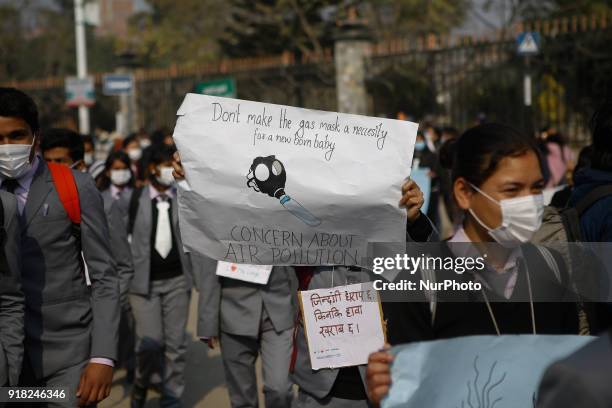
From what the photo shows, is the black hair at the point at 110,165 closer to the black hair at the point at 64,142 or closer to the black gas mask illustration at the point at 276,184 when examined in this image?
the black hair at the point at 64,142

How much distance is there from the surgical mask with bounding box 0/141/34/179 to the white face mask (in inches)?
155

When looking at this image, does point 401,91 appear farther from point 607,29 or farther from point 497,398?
point 497,398

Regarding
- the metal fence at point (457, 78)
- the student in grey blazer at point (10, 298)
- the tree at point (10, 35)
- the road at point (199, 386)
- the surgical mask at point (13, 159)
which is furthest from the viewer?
the tree at point (10, 35)

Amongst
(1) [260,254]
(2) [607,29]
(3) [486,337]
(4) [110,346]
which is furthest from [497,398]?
(2) [607,29]

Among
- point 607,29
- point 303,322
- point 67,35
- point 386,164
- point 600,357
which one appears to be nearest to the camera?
point 600,357

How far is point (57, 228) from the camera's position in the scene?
11.7 ft

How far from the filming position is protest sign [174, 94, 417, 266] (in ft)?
10.4

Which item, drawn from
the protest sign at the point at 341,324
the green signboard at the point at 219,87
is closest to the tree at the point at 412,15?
the green signboard at the point at 219,87

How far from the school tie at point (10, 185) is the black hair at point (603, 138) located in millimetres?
2261

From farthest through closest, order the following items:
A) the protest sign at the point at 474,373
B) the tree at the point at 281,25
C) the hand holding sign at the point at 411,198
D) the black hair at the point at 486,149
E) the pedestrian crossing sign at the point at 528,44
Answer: the tree at the point at 281,25 < the pedestrian crossing sign at the point at 528,44 < the hand holding sign at the point at 411,198 < the black hair at the point at 486,149 < the protest sign at the point at 474,373

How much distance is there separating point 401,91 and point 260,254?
15653mm

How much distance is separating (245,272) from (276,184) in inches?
82.7

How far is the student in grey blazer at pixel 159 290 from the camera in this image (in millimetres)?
6469

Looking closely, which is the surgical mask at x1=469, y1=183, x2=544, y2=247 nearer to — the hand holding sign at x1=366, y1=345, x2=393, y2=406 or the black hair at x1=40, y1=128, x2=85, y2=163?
the hand holding sign at x1=366, y1=345, x2=393, y2=406
